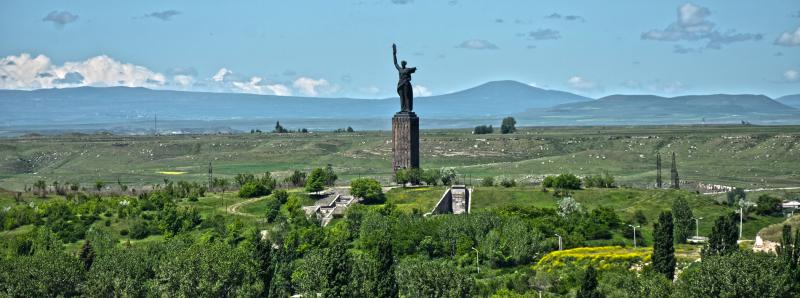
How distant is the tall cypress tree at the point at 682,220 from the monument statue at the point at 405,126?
2604 cm

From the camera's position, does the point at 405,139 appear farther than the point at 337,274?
Yes

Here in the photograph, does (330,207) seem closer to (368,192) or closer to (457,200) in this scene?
(368,192)

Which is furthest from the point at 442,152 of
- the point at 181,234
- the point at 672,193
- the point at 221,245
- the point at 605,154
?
the point at 221,245

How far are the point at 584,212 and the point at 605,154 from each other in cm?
8119

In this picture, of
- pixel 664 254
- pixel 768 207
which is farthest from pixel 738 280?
pixel 768 207

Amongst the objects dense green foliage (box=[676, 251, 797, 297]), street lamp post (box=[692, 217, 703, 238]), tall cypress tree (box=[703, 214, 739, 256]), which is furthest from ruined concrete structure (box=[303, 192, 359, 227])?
dense green foliage (box=[676, 251, 797, 297])

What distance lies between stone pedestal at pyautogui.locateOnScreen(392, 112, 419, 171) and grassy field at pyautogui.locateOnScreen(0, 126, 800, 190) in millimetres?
35432

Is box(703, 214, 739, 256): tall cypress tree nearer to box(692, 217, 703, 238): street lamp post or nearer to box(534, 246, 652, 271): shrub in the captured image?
box(534, 246, 652, 271): shrub

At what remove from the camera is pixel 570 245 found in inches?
3140

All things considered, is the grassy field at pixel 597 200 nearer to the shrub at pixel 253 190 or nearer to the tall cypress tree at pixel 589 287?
the shrub at pixel 253 190

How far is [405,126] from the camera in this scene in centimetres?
10100

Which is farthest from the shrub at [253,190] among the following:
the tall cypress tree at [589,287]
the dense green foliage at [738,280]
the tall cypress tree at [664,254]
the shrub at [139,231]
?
the dense green foliage at [738,280]

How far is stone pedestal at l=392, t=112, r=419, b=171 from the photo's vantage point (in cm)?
10100

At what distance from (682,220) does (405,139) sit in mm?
28645
